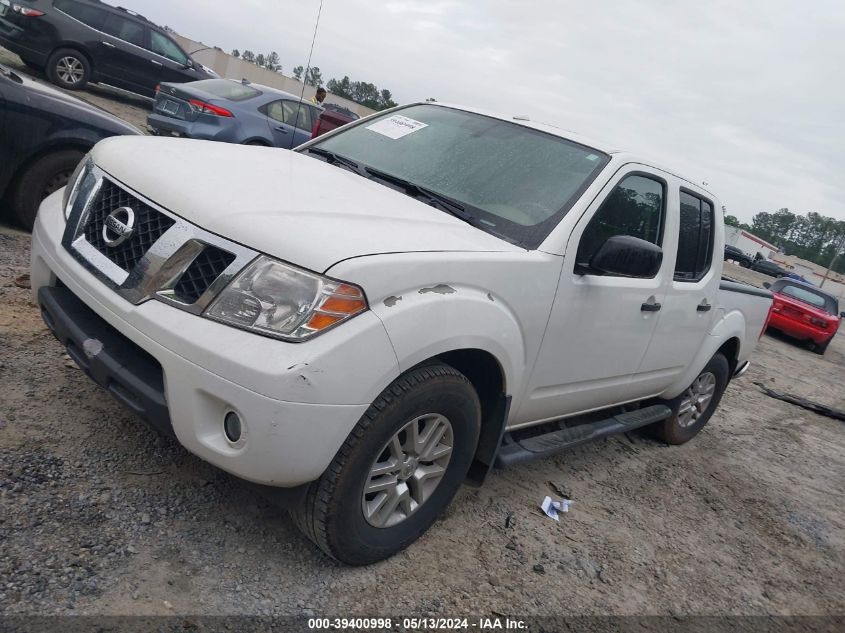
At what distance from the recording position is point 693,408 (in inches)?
204

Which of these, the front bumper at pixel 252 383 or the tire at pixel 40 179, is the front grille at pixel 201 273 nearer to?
the front bumper at pixel 252 383

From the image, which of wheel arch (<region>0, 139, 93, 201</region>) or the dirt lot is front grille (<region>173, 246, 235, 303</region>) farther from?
wheel arch (<region>0, 139, 93, 201</region>)

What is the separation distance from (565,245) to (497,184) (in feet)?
1.58

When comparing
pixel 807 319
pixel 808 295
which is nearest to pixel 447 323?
pixel 807 319

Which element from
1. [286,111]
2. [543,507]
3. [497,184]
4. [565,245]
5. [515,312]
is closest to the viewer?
[515,312]

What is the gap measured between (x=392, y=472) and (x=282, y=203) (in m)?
1.05

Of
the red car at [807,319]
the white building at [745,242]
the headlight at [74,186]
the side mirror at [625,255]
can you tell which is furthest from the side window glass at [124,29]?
the white building at [745,242]

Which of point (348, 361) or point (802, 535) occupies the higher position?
Result: point (348, 361)

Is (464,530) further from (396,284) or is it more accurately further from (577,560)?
(396,284)

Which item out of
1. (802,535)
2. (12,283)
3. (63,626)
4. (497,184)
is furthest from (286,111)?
(63,626)

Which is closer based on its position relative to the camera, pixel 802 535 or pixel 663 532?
pixel 663 532

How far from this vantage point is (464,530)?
10.3 ft

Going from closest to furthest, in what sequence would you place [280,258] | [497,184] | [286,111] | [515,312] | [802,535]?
1. [280,258]
2. [515,312]
3. [497,184]
4. [802,535]
5. [286,111]

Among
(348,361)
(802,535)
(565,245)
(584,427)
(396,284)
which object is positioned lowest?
(802,535)
